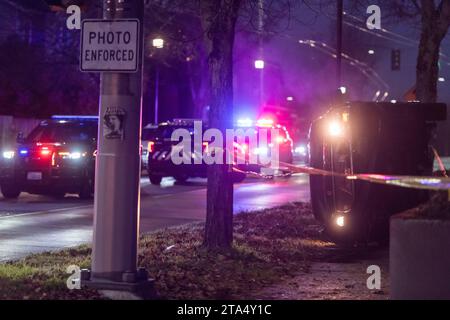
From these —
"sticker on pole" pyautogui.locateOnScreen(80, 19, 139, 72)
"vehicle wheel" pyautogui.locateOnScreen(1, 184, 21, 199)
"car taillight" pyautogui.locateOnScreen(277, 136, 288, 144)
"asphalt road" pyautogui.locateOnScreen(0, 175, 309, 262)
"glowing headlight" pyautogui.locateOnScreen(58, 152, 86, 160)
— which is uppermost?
"car taillight" pyautogui.locateOnScreen(277, 136, 288, 144)

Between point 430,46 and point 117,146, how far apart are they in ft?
26.7

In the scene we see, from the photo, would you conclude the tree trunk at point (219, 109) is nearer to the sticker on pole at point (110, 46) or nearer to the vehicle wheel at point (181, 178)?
the sticker on pole at point (110, 46)

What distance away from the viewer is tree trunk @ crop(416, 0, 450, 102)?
13.2 metres

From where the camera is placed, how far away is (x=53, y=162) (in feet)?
55.4

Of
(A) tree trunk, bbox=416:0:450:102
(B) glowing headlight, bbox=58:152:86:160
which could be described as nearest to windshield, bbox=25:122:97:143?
(B) glowing headlight, bbox=58:152:86:160

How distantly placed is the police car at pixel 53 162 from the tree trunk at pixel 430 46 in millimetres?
7730

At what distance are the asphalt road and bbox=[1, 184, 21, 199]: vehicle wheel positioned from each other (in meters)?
0.21

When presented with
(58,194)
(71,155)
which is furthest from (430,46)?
(58,194)

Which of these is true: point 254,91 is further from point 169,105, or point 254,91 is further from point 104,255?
point 104,255

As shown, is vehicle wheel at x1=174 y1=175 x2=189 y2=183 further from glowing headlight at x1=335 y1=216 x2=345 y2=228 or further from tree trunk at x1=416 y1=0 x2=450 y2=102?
glowing headlight at x1=335 y1=216 x2=345 y2=228

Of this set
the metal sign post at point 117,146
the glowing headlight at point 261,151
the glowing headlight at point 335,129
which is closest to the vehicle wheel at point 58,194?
the glowing headlight at point 261,151

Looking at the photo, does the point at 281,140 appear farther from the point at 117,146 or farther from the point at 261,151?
the point at 117,146

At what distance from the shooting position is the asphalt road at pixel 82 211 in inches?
429

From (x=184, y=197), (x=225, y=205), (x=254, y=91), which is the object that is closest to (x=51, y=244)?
(x=225, y=205)
